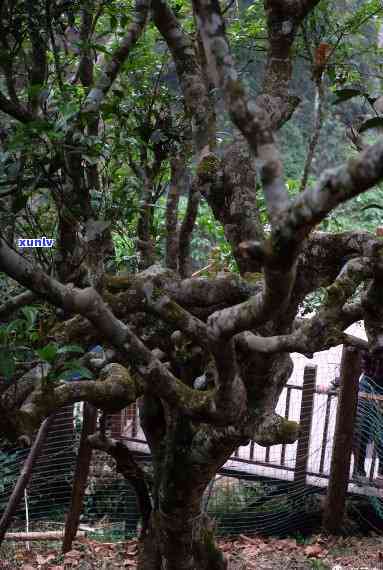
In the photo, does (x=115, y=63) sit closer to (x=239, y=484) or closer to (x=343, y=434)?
(x=343, y=434)

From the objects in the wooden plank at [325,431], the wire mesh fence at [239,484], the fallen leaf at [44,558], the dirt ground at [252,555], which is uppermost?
the wooden plank at [325,431]

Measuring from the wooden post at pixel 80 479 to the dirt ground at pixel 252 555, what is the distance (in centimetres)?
17

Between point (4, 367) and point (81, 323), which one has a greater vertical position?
point (81, 323)

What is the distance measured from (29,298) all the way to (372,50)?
3.52 meters

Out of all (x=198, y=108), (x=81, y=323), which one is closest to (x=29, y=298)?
(x=81, y=323)

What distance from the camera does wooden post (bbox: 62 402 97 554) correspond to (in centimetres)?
421

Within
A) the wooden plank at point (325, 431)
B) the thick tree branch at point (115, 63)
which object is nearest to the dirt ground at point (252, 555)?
the wooden plank at point (325, 431)

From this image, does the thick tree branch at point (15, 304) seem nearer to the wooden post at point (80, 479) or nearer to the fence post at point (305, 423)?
the wooden post at point (80, 479)

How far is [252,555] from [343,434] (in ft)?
3.76

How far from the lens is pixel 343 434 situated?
16.7 ft

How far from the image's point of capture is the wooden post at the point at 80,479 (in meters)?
4.21

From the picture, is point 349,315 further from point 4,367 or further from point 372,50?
point 372,50

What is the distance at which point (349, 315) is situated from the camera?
233 cm

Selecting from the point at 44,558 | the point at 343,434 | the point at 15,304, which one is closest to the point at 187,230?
the point at 15,304
